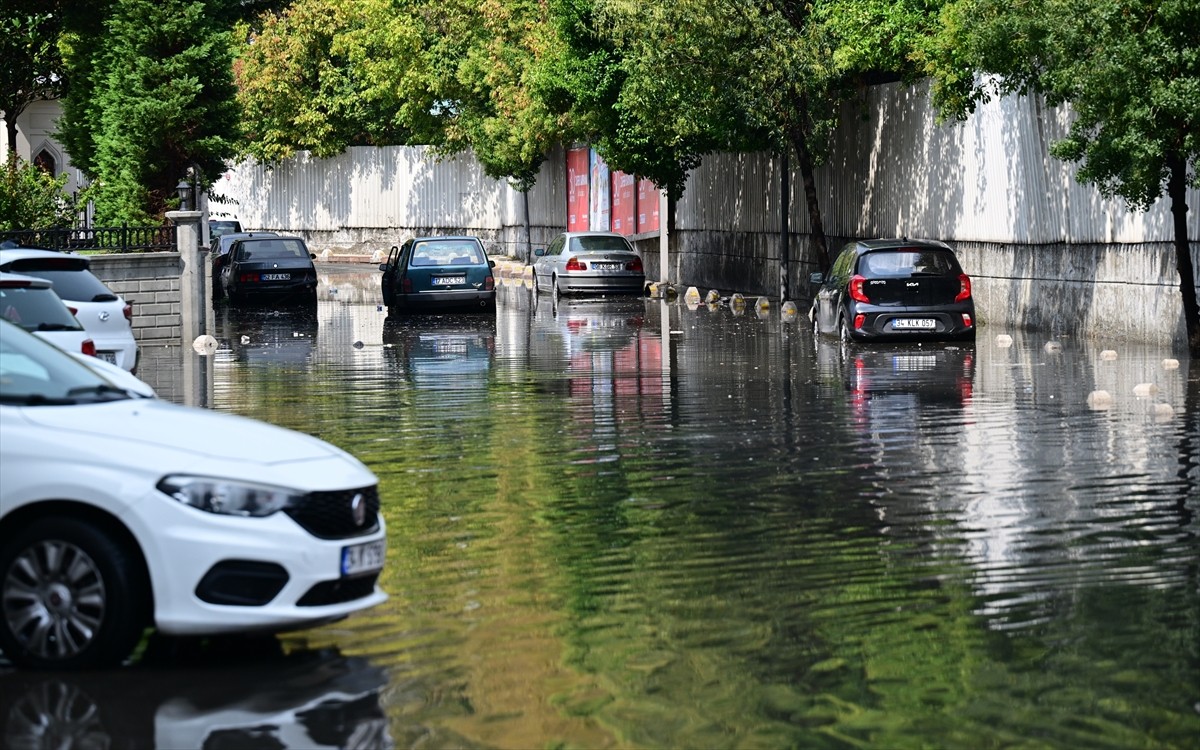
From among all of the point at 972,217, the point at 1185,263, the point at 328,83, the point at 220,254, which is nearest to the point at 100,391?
the point at 1185,263

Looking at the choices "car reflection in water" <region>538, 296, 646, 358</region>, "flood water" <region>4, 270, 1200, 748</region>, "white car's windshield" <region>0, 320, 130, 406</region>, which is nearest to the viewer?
"flood water" <region>4, 270, 1200, 748</region>

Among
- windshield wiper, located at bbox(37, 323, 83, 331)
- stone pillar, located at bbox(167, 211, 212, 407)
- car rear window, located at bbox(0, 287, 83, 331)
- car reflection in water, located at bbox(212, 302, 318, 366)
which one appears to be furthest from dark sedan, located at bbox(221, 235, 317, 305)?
windshield wiper, located at bbox(37, 323, 83, 331)

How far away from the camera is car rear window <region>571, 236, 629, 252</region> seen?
42156 mm

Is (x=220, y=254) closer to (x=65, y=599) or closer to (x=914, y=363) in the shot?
(x=914, y=363)

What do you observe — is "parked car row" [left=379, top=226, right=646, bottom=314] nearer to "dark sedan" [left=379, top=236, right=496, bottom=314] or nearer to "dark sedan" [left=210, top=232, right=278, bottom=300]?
"dark sedan" [left=379, top=236, right=496, bottom=314]

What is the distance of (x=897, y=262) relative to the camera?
25656 millimetres

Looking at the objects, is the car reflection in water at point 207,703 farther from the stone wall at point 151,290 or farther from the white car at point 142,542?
the stone wall at point 151,290

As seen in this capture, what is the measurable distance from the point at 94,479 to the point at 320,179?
65149mm

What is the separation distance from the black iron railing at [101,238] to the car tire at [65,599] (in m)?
21.5

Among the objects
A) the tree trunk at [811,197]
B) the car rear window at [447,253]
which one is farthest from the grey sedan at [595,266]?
the tree trunk at [811,197]

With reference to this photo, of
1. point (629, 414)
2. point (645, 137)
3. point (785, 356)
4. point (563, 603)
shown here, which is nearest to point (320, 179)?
point (645, 137)

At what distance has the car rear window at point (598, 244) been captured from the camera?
4216cm

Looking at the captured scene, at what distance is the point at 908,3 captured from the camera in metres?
30.6

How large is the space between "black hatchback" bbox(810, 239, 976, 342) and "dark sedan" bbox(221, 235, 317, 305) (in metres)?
17.0
